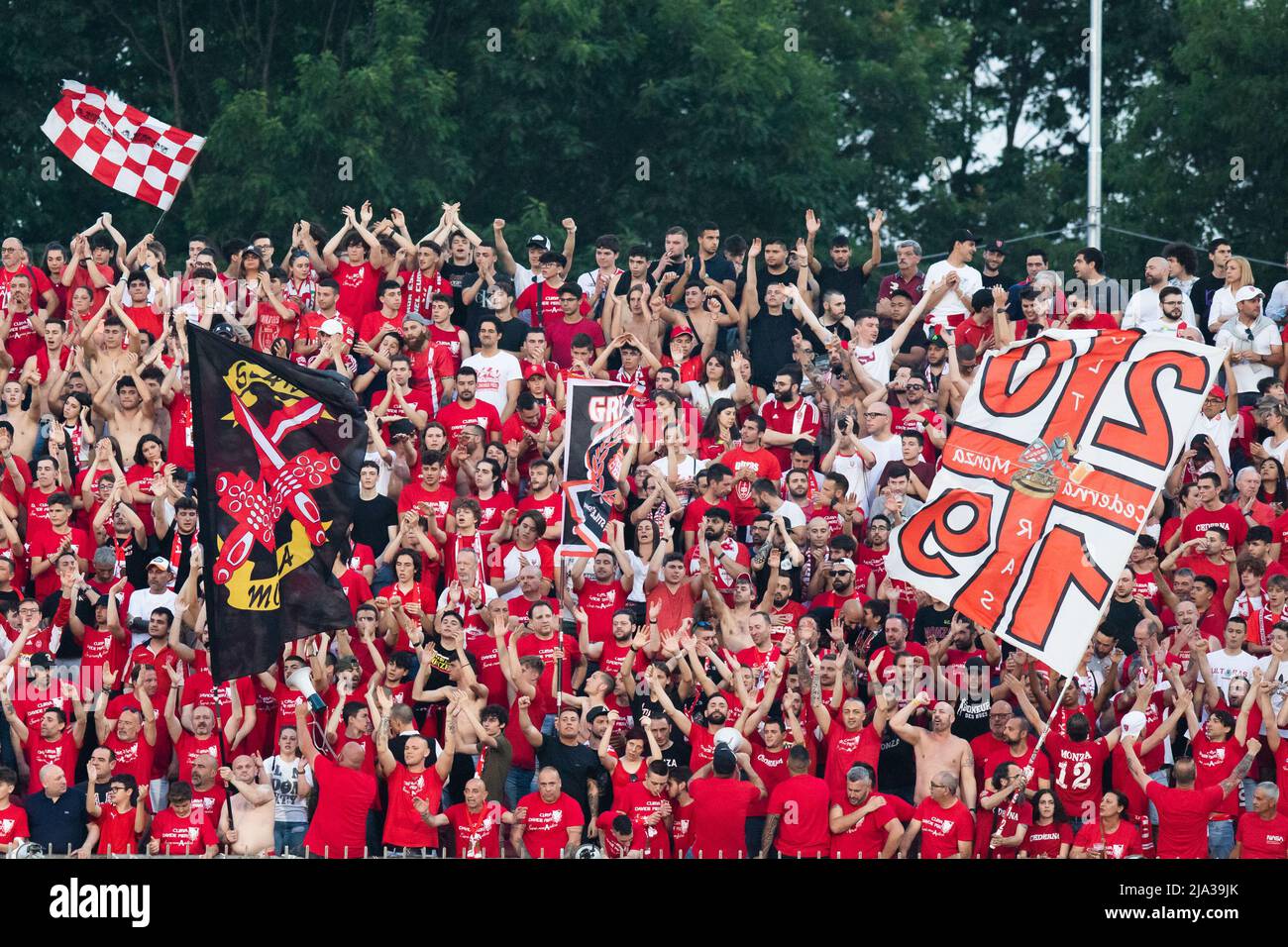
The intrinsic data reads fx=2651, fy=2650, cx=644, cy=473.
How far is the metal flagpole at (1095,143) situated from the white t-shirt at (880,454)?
8457mm

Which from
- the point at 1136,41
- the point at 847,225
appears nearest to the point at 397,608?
the point at 847,225

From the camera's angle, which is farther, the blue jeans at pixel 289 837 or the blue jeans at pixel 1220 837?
the blue jeans at pixel 289 837

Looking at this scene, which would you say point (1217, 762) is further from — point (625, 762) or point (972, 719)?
point (625, 762)

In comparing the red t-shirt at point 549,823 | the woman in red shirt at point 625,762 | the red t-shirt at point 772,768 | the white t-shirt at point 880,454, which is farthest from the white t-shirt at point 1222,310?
the red t-shirt at point 549,823

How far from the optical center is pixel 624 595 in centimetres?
1934

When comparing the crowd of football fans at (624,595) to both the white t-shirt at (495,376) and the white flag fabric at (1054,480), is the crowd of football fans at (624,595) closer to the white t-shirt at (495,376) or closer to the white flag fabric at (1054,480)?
the white t-shirt at (495,376)

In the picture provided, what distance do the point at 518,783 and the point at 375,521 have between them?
2.73 metres

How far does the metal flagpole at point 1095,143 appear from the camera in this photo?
28672 millimetres

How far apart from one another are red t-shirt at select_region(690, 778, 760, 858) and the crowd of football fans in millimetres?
31

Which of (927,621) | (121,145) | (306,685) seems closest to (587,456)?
(306,685)

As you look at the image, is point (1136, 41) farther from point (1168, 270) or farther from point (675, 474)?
point (675, 474)

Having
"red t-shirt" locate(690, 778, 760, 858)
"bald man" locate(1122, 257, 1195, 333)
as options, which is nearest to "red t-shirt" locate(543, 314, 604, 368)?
"bald man" locate(1122, 257, 1195, 333)

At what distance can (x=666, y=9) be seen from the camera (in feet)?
106

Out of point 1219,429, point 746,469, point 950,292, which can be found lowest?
point 746,469
